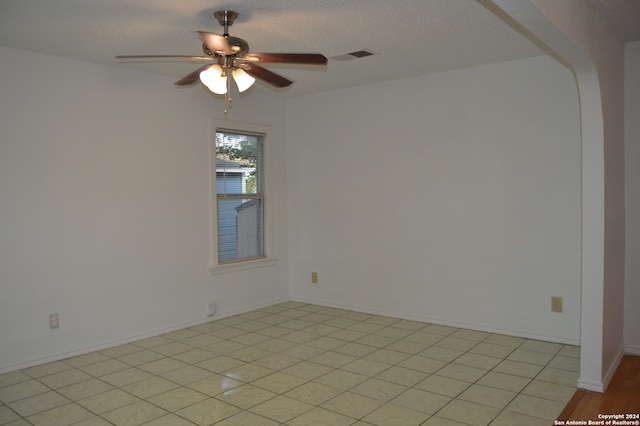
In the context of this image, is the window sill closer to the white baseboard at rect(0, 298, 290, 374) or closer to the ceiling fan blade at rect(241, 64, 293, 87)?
the white baseboard at rect(0, 298, 290, 374)

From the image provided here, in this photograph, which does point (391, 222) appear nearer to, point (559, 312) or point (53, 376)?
point (559, 312)

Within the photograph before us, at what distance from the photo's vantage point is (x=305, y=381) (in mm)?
3361

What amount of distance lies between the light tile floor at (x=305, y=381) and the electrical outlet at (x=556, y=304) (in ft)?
0.97

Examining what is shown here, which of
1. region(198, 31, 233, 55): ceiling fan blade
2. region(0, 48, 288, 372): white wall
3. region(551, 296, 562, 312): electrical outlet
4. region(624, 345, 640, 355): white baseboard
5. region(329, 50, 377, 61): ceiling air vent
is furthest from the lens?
region(551, 296, 562, 312): electrical outlet

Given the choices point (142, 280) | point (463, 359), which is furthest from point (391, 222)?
point (142, 280)

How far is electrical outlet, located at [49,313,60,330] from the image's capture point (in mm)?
3793

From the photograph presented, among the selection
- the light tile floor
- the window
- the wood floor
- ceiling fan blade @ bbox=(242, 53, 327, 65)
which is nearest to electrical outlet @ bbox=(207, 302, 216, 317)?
the light tile floor

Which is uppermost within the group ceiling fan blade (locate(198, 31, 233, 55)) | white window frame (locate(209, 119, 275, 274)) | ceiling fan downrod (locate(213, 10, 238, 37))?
ceiling fan downrod (locate(213, 10, 238, 37))

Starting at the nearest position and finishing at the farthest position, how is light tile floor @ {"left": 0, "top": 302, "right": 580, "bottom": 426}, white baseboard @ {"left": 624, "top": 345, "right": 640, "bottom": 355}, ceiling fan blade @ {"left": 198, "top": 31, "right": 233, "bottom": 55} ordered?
ceiling fan blade @ {"left": 198, "top": 31, "right": 233, "bottom": 55} < light tile floor @ {"left": 0, "top": 302, "right": 580, "bottom": 426} < white baseboard @ {"left": 624, "top": 345, "right": 640, "bottom": 355}

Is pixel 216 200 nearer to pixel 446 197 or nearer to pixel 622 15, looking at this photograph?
pixel 446 197

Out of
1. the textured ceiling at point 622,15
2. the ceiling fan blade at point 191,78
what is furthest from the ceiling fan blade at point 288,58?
the textured ceiling at point 622,15

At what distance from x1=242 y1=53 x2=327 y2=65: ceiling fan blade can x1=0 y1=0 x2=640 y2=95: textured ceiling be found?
302 millimetres

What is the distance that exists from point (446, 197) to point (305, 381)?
7.16ft

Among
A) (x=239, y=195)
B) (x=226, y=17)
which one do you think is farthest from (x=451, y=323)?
(x=226, y=17)
